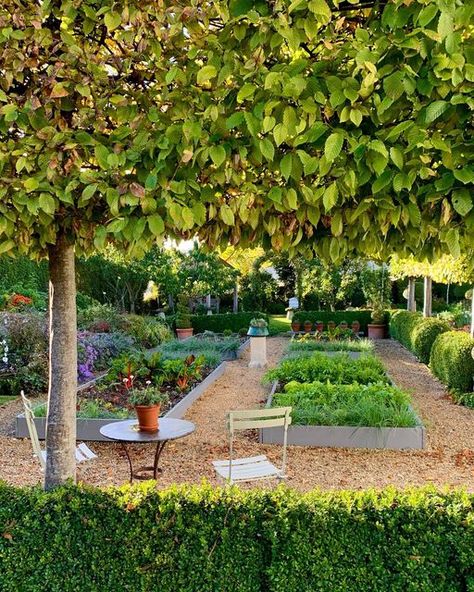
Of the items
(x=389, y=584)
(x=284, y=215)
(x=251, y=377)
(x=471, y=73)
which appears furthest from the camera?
(x=251, y=377)

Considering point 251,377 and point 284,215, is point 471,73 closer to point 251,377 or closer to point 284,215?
point 284,215

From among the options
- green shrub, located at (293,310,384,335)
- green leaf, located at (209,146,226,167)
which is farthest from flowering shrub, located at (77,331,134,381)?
green leaf, located at (209,146,226,167)

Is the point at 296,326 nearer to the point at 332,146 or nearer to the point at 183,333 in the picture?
the point at 183,333

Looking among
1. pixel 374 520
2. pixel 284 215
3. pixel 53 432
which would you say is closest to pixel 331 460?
pixel 374 520

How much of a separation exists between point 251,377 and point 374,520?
362 inches

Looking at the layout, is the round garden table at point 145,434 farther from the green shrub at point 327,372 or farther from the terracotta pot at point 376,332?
the terracotta pot at point 376,332

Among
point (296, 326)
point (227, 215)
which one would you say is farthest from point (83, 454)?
point (296, 326)

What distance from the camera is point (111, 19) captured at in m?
2.27

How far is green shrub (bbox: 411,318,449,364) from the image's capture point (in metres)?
13.2

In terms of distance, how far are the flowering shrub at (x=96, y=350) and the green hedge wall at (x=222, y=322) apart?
690 cm

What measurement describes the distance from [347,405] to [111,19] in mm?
6200

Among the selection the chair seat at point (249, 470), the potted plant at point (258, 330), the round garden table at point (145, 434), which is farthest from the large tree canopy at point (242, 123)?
the potted plant at point (258, 330)

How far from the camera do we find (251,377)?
1222cm

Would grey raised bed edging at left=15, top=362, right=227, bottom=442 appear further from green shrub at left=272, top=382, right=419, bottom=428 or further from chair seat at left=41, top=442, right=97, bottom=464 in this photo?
green shrub at left=272, top=382, right=419, bottom=428
